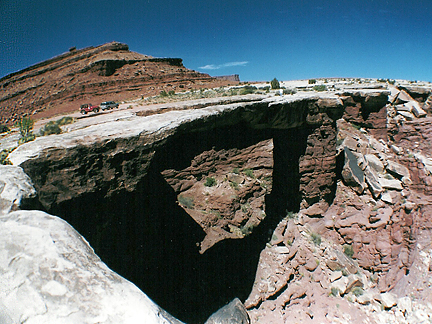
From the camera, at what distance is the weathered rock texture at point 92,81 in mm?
22922

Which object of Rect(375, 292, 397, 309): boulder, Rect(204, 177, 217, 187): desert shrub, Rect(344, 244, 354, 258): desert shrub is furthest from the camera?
Rect(344, 244, 354, 258): desert shrub

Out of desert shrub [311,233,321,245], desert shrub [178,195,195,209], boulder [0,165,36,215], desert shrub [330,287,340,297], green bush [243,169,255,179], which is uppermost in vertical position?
boulder [0,165,36,215]

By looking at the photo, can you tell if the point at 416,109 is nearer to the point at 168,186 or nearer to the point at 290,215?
the point at 290,215

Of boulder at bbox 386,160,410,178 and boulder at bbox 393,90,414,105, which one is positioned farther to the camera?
boulder at bbox 393,90,414,105

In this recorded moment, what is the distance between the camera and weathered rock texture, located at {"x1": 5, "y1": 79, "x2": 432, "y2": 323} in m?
4.04

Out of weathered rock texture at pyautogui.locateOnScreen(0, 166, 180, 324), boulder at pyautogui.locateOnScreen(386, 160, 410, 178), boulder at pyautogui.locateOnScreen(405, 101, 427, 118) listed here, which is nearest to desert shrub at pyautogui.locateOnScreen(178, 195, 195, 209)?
weathered rock texture at pyautogui.locateOnScreen(0, 166, 180, 324)

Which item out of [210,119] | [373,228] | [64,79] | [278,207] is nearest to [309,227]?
[278,207]

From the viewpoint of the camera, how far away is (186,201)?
6344 millimetres

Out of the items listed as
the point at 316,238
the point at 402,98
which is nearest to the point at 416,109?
the point at 402,98

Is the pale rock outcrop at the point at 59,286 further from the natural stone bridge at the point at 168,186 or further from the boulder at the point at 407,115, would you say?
the boulder at the point at 407,115

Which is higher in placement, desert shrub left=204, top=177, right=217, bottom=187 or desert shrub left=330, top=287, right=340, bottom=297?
desert shrub left=204, top=177, right=217, bottom=187

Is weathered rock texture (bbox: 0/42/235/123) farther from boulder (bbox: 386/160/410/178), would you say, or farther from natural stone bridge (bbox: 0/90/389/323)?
boulder (bbox: 386/160/410/178)

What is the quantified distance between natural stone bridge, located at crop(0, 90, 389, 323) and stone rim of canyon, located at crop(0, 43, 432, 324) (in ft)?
0.10

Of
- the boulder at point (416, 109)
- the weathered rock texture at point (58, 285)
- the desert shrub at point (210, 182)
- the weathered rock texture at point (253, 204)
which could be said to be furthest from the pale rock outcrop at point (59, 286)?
the boulder at point (416, 109)
